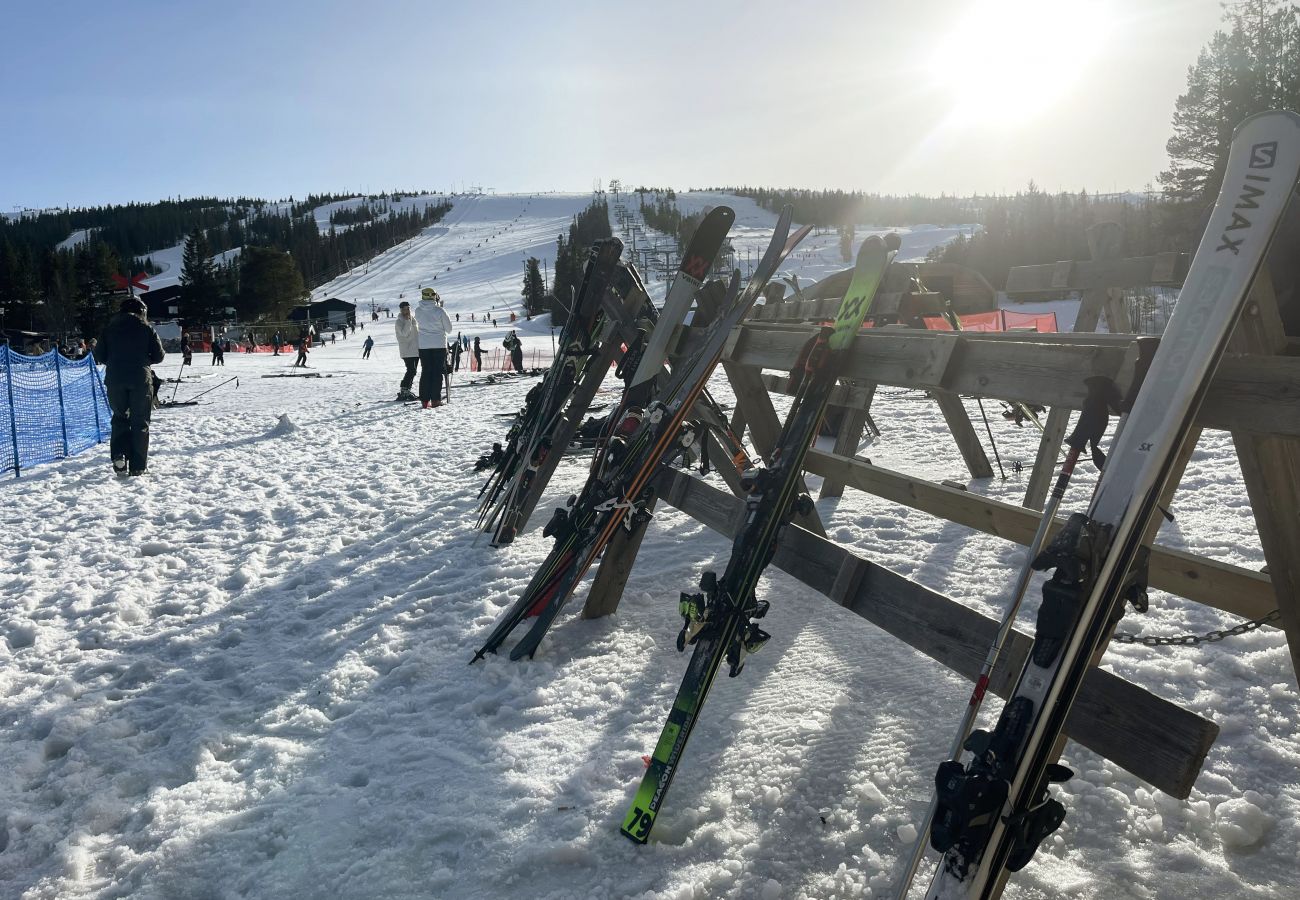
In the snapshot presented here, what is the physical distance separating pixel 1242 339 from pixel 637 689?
93.8 inches

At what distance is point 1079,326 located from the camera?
598 centimetres

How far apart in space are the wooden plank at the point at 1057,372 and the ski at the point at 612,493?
21.9 inches

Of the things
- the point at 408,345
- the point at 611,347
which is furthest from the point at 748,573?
the point at 408,345

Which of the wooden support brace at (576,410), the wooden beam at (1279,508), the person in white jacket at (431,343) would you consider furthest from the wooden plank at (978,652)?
the person in white jacket at (431,343)

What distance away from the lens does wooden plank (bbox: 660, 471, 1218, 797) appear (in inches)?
67.1

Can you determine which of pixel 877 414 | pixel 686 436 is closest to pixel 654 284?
pixel 877 414

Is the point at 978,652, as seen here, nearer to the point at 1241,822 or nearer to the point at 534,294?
the point at 1241,822

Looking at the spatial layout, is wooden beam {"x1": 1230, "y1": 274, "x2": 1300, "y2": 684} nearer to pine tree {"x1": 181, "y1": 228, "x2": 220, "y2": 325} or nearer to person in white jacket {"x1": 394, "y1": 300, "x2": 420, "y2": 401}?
person in white jacket {"x1": 394, "y1": 300, "x2": 420, "y2": 401}

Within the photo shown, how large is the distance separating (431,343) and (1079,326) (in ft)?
29.9

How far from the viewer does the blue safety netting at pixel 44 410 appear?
8.53 m

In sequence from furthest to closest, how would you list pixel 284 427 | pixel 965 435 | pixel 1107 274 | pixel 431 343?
pixel 431 343
pixel 284 427
pixel 965 435
pixel 1107 274

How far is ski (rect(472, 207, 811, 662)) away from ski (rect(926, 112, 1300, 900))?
1983mm

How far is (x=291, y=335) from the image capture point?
54781 millimetres

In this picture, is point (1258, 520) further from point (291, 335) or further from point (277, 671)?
point (291, 335)
